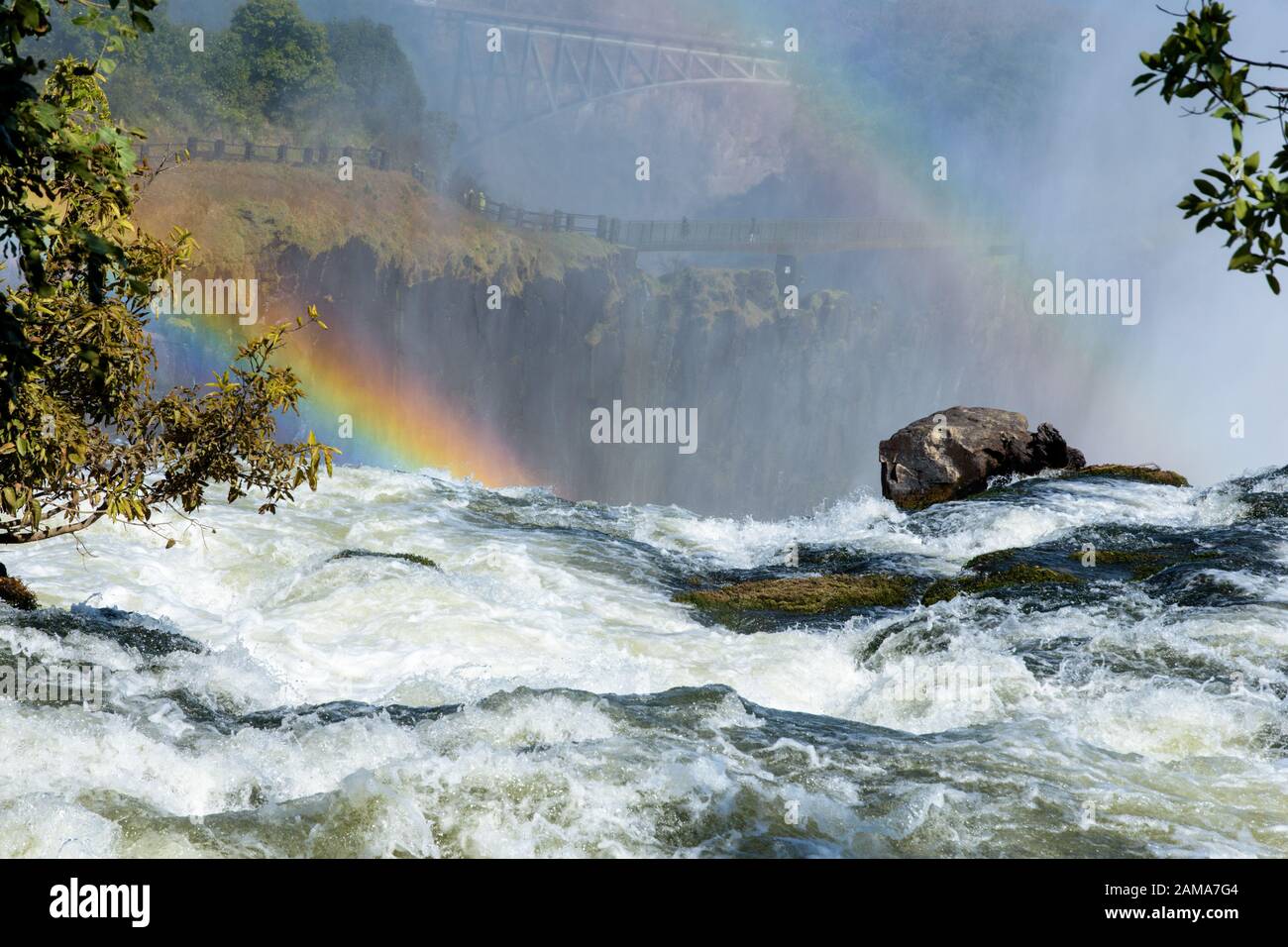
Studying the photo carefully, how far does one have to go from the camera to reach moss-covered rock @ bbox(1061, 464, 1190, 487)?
25.2 m

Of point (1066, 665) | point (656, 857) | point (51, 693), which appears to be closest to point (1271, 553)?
point (1066, 665)

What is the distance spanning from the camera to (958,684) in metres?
10.9

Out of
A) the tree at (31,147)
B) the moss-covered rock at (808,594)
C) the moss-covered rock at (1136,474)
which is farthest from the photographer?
the moss-covered rock at (1136,474)

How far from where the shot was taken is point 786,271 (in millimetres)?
88562

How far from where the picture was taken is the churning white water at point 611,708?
267 inches

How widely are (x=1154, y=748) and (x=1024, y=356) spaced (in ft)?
321

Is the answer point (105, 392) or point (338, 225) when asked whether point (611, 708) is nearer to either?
point (105, 392)

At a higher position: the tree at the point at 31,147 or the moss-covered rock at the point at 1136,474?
the tree at the point at 31,147

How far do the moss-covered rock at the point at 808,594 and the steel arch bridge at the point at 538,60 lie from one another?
6690 cm

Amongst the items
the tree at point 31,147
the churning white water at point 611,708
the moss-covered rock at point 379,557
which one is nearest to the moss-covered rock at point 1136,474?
→ the churning white water at point 611,708

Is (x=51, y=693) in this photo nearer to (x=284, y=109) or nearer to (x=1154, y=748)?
(x=1154, y=748)

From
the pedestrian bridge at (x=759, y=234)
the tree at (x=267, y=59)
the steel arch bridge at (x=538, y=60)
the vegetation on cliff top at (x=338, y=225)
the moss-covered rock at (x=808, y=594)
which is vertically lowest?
the moss-covered rock at (x=808, y=594)

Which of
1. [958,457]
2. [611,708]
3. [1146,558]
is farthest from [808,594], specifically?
[958,457]

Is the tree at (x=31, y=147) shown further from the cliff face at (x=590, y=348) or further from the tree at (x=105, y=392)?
the cliff face at (x=590, y=348)
